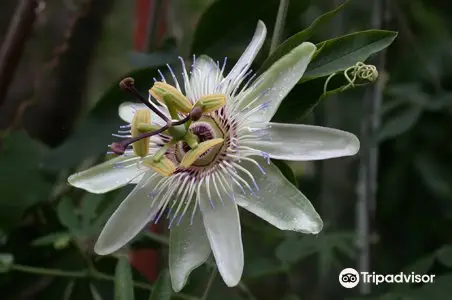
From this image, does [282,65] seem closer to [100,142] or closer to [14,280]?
[100,142]

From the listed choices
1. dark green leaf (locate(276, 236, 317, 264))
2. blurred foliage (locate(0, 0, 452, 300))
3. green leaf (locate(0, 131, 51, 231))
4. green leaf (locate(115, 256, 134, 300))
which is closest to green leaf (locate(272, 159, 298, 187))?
blurred foliage (locate(0, 0, 452, 300))

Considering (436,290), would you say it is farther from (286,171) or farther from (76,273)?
(76,273)

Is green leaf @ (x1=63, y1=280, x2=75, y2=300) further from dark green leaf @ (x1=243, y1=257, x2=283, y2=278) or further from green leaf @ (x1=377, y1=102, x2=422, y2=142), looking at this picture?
green leaf @ (x1=377, y1=102, x2=422, y2=142)

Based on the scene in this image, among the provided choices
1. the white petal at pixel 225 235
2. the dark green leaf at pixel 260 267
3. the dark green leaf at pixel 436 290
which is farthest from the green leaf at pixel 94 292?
the dark green leaf at pixel 436 290

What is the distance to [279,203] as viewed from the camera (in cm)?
75

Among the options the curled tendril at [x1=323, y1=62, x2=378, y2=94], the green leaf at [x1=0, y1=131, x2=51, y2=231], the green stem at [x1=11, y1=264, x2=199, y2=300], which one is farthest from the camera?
the green leaf at [x1=0, y1=131, x2=51, y2=231]

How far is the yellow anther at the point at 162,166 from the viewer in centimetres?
75

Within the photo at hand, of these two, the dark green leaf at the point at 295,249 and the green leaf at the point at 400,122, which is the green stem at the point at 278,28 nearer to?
the dark green leaf at the point at 295,249

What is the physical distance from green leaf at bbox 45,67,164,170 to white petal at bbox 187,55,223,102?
0.48 ft

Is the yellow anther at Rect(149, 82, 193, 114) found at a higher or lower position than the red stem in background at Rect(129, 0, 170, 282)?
higher

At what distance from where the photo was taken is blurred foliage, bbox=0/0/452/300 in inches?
37.9

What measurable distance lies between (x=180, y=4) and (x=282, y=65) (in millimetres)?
1210

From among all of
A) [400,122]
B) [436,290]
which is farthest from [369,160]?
[436,290]

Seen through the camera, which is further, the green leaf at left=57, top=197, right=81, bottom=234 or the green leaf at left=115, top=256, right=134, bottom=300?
the green leaf at left=57, top=197, right=81, bottom=234
